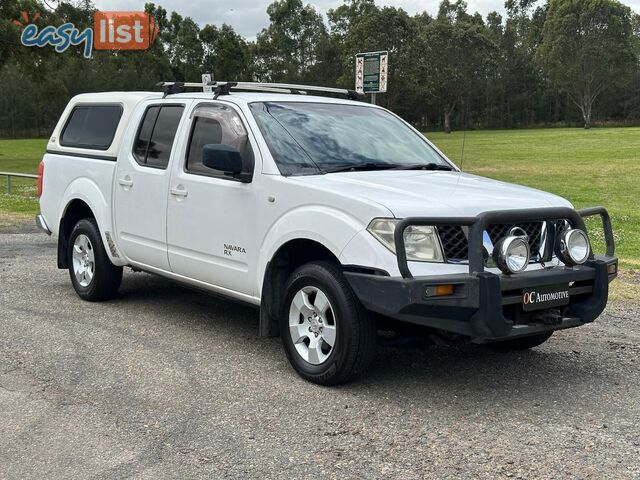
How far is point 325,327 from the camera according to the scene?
4.93 meters

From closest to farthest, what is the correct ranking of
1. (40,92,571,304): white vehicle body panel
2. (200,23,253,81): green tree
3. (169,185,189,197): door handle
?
(40,92,571,304): white vehicle body panel → (169,185,189,197): door handle → (200,23,253,81): green tree

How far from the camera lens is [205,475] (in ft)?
12.2

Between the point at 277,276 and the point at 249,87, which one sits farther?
the point at 249,87

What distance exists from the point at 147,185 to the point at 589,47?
281ft

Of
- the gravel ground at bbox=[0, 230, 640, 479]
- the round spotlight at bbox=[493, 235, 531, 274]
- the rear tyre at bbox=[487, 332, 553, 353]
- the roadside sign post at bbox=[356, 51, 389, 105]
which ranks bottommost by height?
the gravel ground at bbox=[0, 230, 640, 479]

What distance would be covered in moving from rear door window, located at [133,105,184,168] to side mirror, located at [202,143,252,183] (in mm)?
1051

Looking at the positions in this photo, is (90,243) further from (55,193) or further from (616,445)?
(616,445)

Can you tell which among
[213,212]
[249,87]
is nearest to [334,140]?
[213,212]

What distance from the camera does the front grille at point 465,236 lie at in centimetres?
457

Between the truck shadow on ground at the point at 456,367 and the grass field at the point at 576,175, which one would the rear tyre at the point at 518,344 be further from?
the grass field at the point at 576,175

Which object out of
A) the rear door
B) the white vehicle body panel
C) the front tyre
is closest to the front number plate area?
the white vehicle body panel

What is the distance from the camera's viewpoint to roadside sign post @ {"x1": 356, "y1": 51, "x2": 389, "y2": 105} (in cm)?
1409

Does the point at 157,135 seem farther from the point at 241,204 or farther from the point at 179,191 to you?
the point at 241,204

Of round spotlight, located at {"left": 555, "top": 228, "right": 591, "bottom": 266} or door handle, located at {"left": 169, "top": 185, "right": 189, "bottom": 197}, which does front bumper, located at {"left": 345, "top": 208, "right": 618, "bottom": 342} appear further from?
door handle, located at {"left": 169, "top": 185, "right": 189, "bottom": 197}
